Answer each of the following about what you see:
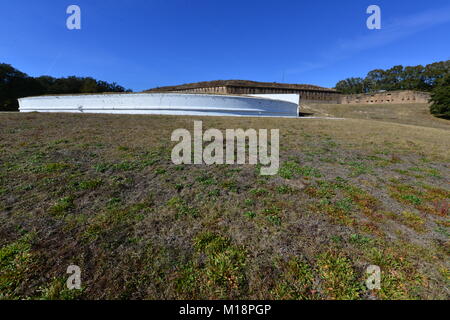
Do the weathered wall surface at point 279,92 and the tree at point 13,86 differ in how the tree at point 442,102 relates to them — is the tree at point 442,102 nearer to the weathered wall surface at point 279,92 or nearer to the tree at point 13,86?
the weathered wall surface at point 279,92

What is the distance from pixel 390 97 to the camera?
4744 centimetres

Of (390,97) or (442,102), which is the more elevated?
(390,97)

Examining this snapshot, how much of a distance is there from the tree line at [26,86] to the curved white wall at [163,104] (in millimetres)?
24497

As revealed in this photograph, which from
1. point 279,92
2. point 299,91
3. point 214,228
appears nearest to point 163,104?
point 214,228

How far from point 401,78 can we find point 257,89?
79312 mm

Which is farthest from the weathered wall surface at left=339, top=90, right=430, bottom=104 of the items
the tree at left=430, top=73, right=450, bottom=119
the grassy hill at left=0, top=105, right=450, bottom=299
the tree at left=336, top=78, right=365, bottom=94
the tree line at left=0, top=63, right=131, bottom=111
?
the tree line at left=0, top=63, right=131, bottom=111

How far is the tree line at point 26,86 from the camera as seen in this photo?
130 ft

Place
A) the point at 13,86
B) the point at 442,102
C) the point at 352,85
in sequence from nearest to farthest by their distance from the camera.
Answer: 1. the point at 442,102
2. the point at 13,86
3. the point at 352,85

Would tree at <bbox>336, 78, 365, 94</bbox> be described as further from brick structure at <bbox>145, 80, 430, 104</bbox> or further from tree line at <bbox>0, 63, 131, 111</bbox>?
tree line at <bbox>0, 63, 131, 111</bbox>

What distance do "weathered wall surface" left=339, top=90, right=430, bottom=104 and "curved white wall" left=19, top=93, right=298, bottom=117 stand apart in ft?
131

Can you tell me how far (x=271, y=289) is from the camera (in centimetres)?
244

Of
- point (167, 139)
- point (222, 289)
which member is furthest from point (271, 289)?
point (167, 139)

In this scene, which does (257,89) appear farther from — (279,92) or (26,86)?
(26,86)
